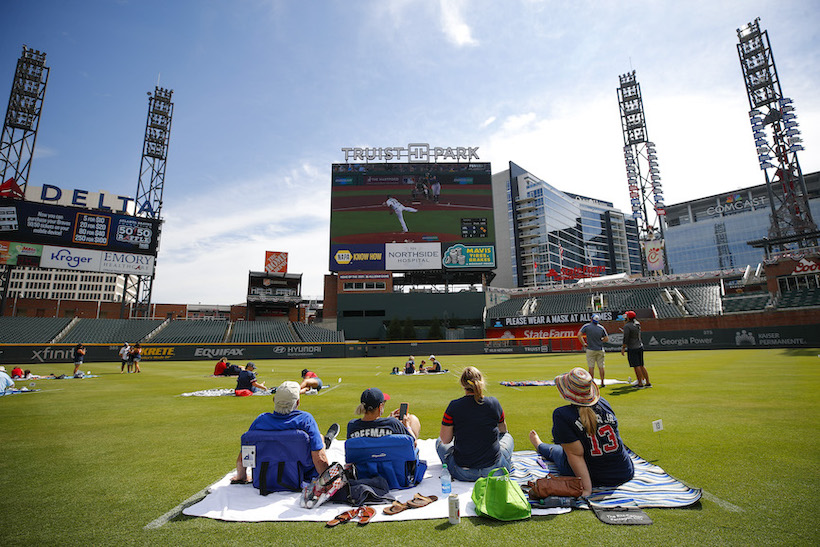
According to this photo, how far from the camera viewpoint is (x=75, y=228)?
4088cm

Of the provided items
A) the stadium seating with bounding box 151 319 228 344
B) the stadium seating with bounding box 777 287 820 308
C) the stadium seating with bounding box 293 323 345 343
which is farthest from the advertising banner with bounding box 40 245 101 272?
the stadium seating with bounding box 777 287 820 308

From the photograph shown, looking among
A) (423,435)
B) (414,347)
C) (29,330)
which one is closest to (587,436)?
(423,435)

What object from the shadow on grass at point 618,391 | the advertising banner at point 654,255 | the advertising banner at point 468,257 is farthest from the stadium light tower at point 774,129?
the shadow on grass at point 618,391

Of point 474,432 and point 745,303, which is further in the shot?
point 745,303

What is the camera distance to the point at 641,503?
13.0ft

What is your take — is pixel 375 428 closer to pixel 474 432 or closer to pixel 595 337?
pixel 474 432

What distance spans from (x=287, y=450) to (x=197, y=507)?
3.35 feet

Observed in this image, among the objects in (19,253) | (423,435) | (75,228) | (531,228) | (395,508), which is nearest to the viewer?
(395,508)

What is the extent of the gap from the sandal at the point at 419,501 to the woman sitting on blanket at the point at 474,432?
66 cm

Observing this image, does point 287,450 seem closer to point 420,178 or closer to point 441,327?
point 441,327

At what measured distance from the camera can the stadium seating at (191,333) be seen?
41969 millimetres

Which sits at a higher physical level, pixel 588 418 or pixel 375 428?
pixel 588 418

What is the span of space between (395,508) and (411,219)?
5138 centimetres

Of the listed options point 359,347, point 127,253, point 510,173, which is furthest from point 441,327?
point 510,173
